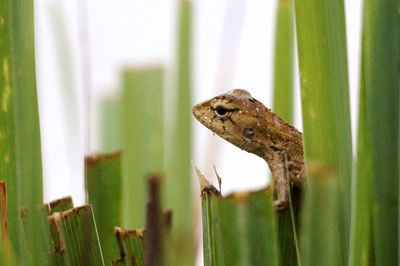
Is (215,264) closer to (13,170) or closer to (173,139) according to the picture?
(13,170)

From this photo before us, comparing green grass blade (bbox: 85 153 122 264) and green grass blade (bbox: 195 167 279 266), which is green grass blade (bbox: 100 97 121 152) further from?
green grass blade (bbox: 195 167 279 266)

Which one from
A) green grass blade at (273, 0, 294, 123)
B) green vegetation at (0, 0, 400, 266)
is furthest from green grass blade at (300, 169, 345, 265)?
green grass blade at (273, 0, 294, 123)

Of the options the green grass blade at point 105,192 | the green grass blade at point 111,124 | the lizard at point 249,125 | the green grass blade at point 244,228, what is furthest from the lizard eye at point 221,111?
the green grass blade at point 244,228

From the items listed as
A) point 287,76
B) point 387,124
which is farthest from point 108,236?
point 287,76

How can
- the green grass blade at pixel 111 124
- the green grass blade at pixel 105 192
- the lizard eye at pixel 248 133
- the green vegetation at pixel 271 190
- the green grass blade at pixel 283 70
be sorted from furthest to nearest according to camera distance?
the green grass blade at pixel 111 124 < the lizard eye at pixel 248 133 < the green grass blade at pixel 283 70 < the green grass blade at pixel 105 192 < the green vegetation at pixel 271 190

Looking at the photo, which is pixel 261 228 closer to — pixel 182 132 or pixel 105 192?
pixel 105 192

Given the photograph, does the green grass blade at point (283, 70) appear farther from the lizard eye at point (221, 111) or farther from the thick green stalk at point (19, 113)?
the thick green stalk at point (19, 113)

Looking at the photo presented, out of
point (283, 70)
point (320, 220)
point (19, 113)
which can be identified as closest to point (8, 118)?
point (19, 113)
